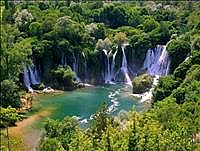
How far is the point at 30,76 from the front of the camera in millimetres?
43406

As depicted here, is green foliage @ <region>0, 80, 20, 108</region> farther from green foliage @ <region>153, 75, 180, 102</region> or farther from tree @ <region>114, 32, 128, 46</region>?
tree @ <region>114, 32, 128, 46</region>

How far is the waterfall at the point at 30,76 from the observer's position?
42.4 m

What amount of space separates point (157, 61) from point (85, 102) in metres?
12.5

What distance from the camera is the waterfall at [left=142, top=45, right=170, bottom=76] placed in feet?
151

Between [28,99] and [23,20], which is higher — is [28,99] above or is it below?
below

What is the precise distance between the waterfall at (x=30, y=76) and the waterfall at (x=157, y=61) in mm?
11252

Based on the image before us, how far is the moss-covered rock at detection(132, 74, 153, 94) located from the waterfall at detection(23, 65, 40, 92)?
9063 mm

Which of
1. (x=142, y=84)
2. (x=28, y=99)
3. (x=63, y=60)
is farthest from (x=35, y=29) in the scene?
(x=142, y=84)

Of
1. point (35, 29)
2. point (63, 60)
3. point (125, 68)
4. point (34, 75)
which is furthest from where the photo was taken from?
point (125, 68)

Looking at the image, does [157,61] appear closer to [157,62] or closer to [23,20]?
[157,62]

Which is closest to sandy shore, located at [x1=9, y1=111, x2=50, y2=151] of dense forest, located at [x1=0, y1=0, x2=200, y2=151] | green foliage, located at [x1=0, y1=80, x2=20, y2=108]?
dense forest, located at [x1=0, y1=0, x2=200, y2=151]

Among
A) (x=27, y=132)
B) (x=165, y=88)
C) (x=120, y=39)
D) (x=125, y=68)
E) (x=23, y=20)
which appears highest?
(x=23, y=20)

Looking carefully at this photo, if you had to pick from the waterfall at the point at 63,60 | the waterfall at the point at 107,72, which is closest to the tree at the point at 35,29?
the waterfall at the point at 63,60

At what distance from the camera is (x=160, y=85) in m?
36.2
